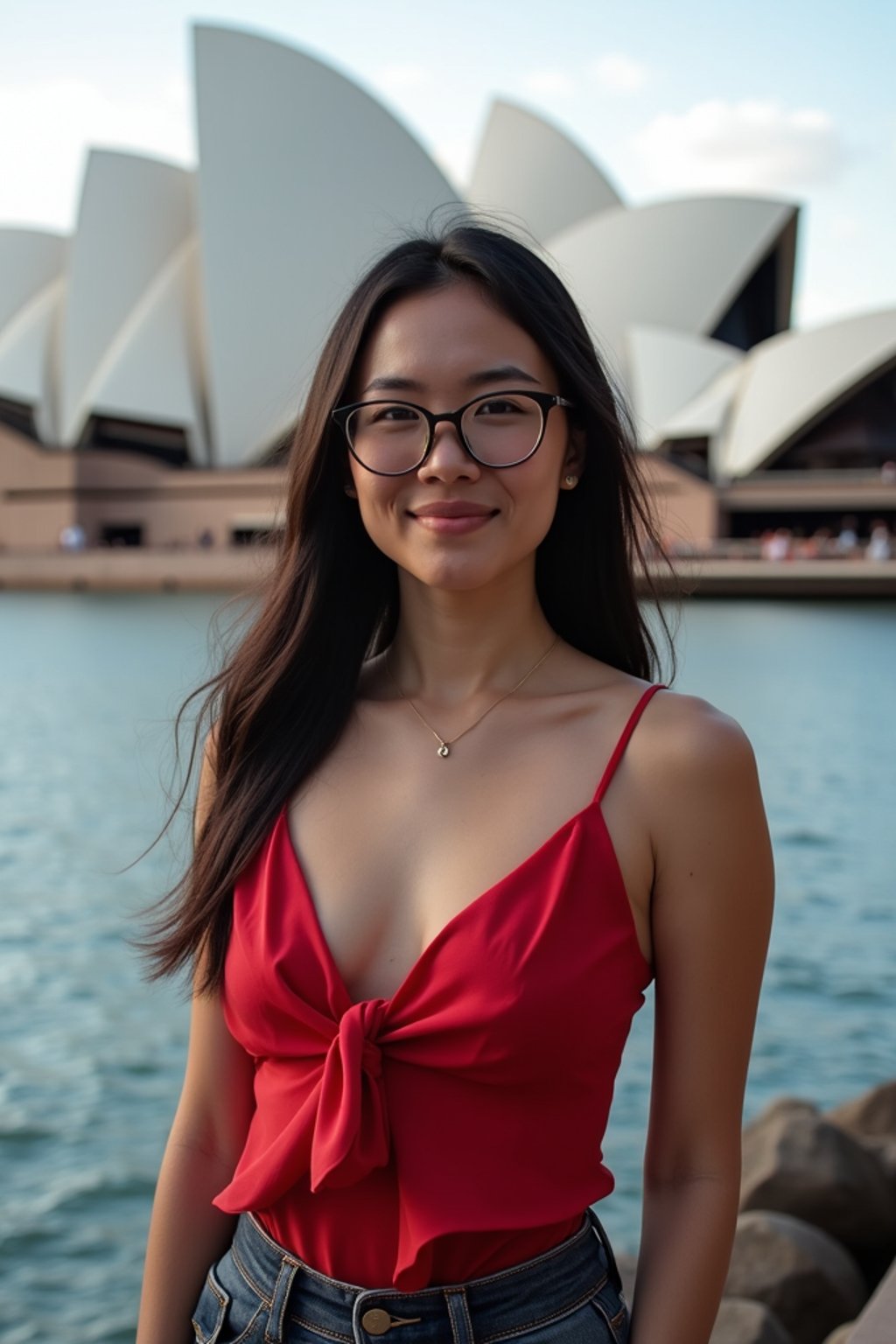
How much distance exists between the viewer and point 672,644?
1.29 m

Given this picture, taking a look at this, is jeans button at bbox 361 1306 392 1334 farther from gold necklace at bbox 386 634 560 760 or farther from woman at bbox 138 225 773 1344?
gold necklace at bbox 386 634 560 760

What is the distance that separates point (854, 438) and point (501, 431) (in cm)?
2974

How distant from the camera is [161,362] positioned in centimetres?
2908

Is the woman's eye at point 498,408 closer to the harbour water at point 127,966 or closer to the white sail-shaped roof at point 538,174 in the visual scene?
the harbour water at point 127,966

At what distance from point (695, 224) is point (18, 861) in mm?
28027

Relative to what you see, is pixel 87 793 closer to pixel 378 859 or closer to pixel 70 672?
pixel 70 672

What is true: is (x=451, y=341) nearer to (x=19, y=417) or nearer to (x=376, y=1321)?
(x=376, y=1321)

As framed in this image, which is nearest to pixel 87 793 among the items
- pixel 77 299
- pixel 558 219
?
pixel 77 299

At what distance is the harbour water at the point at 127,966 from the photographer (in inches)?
127

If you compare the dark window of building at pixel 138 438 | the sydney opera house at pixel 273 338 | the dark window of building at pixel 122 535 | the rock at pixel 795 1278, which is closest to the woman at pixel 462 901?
the rock at pixel 795 1278

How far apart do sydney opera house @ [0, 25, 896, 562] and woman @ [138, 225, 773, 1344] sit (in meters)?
24.2

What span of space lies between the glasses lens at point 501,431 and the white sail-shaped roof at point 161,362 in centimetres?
2907

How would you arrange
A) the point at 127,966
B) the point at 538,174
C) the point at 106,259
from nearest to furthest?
the point at 127,966
the point at 106,259
the point at 538,174

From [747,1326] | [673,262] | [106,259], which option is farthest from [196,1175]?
[673,262]
